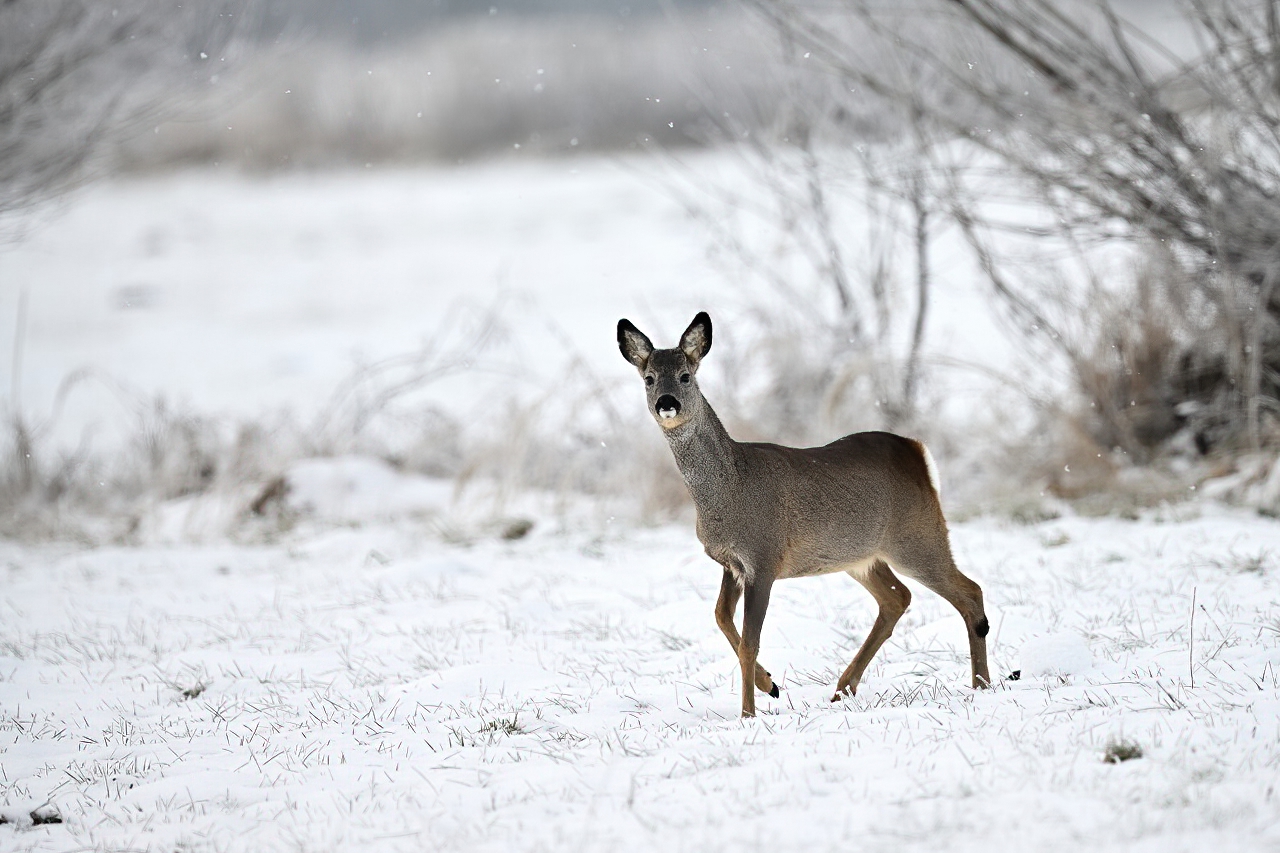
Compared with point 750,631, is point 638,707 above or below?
below

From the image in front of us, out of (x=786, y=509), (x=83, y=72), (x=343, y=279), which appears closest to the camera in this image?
(x=786, y=509)

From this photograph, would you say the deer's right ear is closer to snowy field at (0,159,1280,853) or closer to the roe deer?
the roe deer

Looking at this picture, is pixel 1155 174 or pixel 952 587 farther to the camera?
pixel 1155 174

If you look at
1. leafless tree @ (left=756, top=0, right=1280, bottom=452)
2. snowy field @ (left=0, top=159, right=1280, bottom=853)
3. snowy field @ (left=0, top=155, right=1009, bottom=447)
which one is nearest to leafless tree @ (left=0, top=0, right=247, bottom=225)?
snowy field @ (left=0, top=155, right=1009, bottom=447)

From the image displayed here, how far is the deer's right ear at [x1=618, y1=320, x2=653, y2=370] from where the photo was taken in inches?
175

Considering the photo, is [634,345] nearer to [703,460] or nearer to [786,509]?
[703,460]

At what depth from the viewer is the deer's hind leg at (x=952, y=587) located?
4562mm

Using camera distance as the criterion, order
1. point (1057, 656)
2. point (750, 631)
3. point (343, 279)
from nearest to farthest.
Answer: point (750, 631)
point (1057, 656)
point (343, 279)

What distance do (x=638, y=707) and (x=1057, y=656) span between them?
1618 mm

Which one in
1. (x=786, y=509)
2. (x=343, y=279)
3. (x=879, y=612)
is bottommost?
(x=879, y=612)

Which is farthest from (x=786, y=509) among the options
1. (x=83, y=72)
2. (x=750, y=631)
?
(x=83, y=72)

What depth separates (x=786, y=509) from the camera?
441cm

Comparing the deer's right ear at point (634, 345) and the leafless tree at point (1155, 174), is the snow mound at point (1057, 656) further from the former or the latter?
the leafless tree at point (1155, 174)

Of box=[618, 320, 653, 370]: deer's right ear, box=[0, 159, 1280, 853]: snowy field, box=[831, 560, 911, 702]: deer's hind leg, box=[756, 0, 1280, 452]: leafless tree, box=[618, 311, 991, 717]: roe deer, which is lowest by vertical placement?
box=[0, 159, 1280, 853]: snowy field
